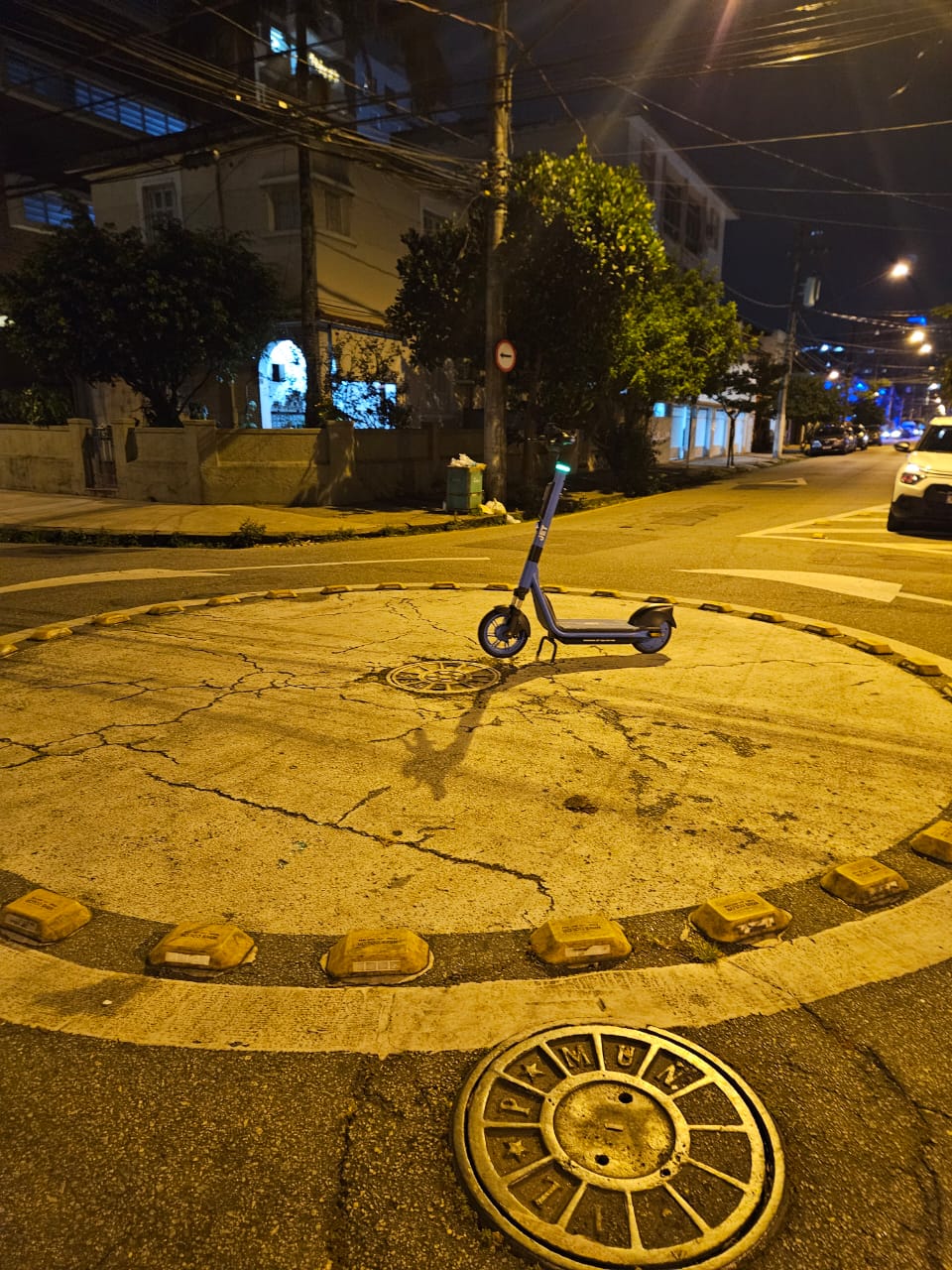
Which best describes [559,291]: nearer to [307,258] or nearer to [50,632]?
[307,258]

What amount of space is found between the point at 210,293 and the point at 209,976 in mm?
18678

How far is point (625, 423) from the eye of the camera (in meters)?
24.8

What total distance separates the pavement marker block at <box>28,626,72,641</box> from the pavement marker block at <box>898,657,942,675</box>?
21.9ft

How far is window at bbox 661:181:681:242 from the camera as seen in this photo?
3806 cm

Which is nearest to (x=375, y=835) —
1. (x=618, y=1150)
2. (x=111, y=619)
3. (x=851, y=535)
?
(x=618, y=1150)

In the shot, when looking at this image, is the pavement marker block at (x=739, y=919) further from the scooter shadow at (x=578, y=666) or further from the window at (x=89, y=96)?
the window at (x=89, y=96)

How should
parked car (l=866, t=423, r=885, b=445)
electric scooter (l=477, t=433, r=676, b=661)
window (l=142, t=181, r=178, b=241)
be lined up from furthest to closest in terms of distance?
1. parked car (l=866, t=423, r=885, b=445)
2. window (l=142, t=181, r=178, b=241)
3. electric scooter (l=477, t=433, r=676, b=661)

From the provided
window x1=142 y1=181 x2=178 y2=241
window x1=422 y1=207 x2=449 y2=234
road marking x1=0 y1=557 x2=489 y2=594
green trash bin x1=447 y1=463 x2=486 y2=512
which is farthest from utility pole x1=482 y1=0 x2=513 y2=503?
window x1=142 y1=181 x2=178 y2=241

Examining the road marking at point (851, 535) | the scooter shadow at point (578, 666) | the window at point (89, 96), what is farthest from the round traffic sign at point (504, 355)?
the window at point (89, 96)

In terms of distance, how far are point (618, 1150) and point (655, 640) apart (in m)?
4.36

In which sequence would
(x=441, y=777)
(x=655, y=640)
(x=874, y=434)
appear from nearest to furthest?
(x=441, y=777)
(x=655, y=640)
(x=874, y=434)

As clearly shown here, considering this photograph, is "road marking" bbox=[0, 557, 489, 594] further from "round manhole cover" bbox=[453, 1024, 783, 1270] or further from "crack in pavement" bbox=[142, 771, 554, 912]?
"round manhole cover" bbox=[453, 1024, 783, 1270]

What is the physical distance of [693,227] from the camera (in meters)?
43.2

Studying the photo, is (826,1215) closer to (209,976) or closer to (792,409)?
(209,976)
